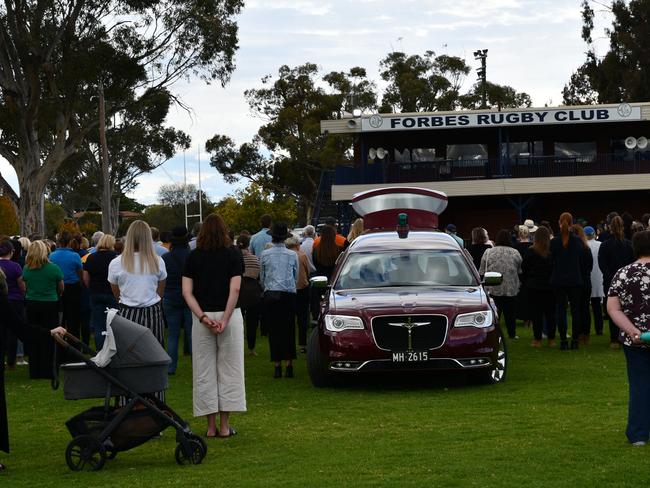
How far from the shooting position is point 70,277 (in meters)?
18.7

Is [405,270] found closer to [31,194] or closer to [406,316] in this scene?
[406,316]

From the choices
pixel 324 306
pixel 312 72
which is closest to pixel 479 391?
pixel 324 306

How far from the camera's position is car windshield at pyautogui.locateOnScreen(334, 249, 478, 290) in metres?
14.6

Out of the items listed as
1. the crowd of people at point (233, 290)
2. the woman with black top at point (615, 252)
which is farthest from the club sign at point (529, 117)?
the woman with black top at point (615, 252)

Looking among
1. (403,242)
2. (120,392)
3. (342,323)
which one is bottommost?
(120,392)

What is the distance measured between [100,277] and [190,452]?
7.86m

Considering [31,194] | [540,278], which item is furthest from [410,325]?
[31,194]

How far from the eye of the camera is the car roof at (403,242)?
593 inches

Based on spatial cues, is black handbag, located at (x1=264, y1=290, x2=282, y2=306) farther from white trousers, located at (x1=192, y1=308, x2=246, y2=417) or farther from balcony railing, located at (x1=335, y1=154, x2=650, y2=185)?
balcony railing, located at (x1=335, y1=154, x2=650, y2=185)

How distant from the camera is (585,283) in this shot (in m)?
18.0

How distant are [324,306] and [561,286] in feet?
15.3

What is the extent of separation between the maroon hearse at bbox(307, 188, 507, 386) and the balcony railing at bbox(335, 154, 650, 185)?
29.5 m

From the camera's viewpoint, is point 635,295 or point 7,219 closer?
point 635,295

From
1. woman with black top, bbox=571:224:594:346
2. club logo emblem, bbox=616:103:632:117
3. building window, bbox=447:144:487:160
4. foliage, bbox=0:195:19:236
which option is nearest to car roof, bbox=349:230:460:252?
woman with black top, bbox=571:224:594:346
